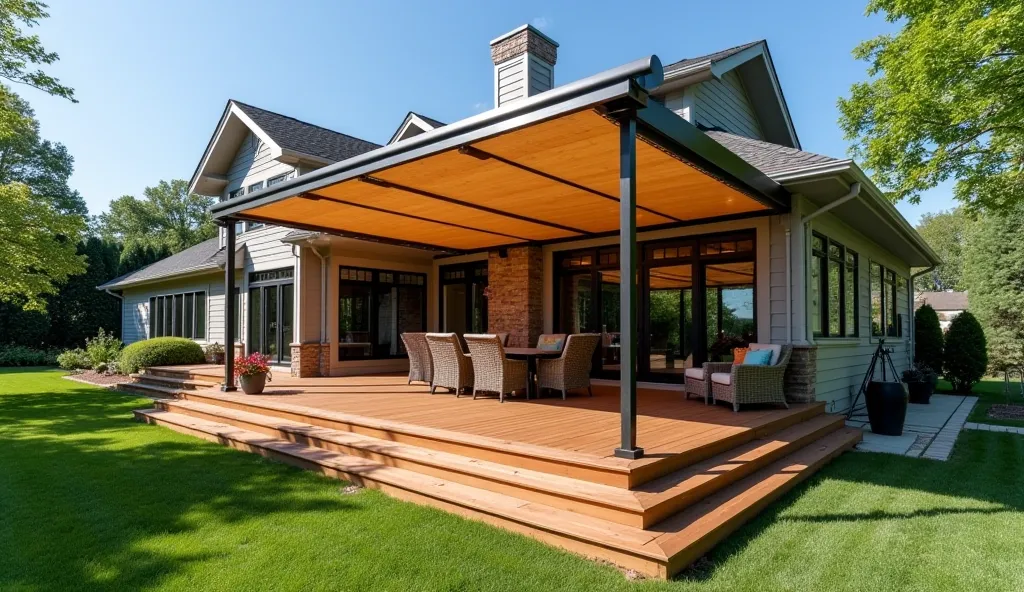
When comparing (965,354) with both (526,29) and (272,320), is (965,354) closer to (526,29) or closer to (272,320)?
(526,29)

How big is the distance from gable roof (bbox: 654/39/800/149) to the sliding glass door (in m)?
7.96

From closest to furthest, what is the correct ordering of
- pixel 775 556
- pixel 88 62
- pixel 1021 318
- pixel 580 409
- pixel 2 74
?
pixel 775 556 → pixel 580 409 → pixel 2 74 → pixel 88 62 → pixel 1021 318

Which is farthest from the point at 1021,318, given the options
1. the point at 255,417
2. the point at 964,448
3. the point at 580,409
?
the point at 255,417

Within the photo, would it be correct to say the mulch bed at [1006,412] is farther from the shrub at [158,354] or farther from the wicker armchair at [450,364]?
the shrub at [158,354]

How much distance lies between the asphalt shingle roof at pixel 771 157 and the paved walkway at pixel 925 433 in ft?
10.8

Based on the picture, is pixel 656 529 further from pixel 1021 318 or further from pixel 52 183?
pixel 52 183

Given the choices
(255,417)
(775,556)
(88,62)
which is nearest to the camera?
(775,556)

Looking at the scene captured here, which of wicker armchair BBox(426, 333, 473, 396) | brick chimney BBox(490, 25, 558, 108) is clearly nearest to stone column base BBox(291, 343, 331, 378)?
wicker armchair BBox(426, 333, 473, 396)

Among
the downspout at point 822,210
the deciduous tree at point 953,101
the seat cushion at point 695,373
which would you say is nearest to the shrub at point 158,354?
the seat cushion at point 695,373

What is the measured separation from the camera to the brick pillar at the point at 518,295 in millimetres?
9641

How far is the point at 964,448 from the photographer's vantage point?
6227mm

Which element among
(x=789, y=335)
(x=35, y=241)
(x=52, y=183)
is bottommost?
(x=789, y=335)

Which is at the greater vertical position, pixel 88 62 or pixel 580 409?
pixel 88 62

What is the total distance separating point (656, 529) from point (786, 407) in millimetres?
3970
